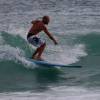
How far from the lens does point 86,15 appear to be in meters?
29.0

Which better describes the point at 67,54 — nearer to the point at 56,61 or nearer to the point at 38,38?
the point at 56,61

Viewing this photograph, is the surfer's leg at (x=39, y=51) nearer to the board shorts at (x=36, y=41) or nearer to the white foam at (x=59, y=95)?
the board shorts at (x=36, y=41)

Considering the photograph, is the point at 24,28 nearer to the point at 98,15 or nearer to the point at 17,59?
the point at 98,15

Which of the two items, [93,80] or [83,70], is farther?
[83,70]

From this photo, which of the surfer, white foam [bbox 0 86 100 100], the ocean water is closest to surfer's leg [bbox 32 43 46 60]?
the surfer

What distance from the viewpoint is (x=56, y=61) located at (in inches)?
631

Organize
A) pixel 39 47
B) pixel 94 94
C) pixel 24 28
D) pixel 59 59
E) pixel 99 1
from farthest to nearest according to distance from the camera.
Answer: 1. pixel 99 1
2. pixel 24 28
3. pixel 59 59
4. pixel 39 47
5. pixel 94 94

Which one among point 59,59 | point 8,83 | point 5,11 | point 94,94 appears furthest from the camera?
point 5,11

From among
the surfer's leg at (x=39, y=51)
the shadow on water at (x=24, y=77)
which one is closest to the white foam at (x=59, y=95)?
the shadow on water at (x=24, y=77)

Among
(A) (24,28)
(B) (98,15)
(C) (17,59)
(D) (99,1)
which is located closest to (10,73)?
(C) (17,59)

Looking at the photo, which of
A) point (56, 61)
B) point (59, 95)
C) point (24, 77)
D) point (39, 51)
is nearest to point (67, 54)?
point (56, 61)

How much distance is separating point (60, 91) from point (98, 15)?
16953 mm

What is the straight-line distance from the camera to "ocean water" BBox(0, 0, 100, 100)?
40.5ft

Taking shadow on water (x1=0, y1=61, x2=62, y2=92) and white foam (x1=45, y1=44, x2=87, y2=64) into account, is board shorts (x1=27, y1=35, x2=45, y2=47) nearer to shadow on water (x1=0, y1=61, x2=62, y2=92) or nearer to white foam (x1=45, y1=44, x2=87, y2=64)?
shadow on water (x1=0, y1=61, x2=62, y2=92)
